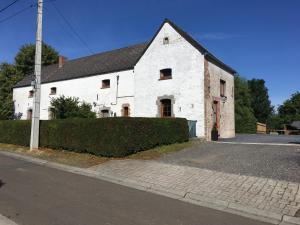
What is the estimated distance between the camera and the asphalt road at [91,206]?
17.9ft

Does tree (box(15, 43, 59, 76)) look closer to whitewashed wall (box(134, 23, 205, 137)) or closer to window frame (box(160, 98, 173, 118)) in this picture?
whitewashed wall (box(134, 23, 205, 137))

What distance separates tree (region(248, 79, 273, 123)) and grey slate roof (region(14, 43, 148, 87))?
3874cm

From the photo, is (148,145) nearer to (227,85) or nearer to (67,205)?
(67,205)

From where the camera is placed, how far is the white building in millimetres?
19312

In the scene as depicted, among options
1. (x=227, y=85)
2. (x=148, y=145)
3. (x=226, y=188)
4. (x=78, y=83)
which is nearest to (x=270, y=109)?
(x=227, y=85)

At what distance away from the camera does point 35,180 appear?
→ 8.91 meters

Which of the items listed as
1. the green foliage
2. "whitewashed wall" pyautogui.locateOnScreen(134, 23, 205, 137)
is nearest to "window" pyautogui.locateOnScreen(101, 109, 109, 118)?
"whitewashed wall" pyautogui.locateOnScreen(134, 23, 205, 137)

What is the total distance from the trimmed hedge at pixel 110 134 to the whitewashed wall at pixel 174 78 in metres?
2.59

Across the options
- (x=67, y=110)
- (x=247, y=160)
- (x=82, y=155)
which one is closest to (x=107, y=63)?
(x=67, y=110)

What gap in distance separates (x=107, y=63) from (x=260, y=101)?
42107mm

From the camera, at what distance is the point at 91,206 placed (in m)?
6.27

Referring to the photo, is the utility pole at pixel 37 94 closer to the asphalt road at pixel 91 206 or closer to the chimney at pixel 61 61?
the asphalt road at pixel 91 206

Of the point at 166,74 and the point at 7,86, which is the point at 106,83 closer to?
the point at 166,74

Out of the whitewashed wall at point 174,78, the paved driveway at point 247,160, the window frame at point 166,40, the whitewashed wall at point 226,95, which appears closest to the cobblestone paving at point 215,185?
the paved driveway at point 247,160
